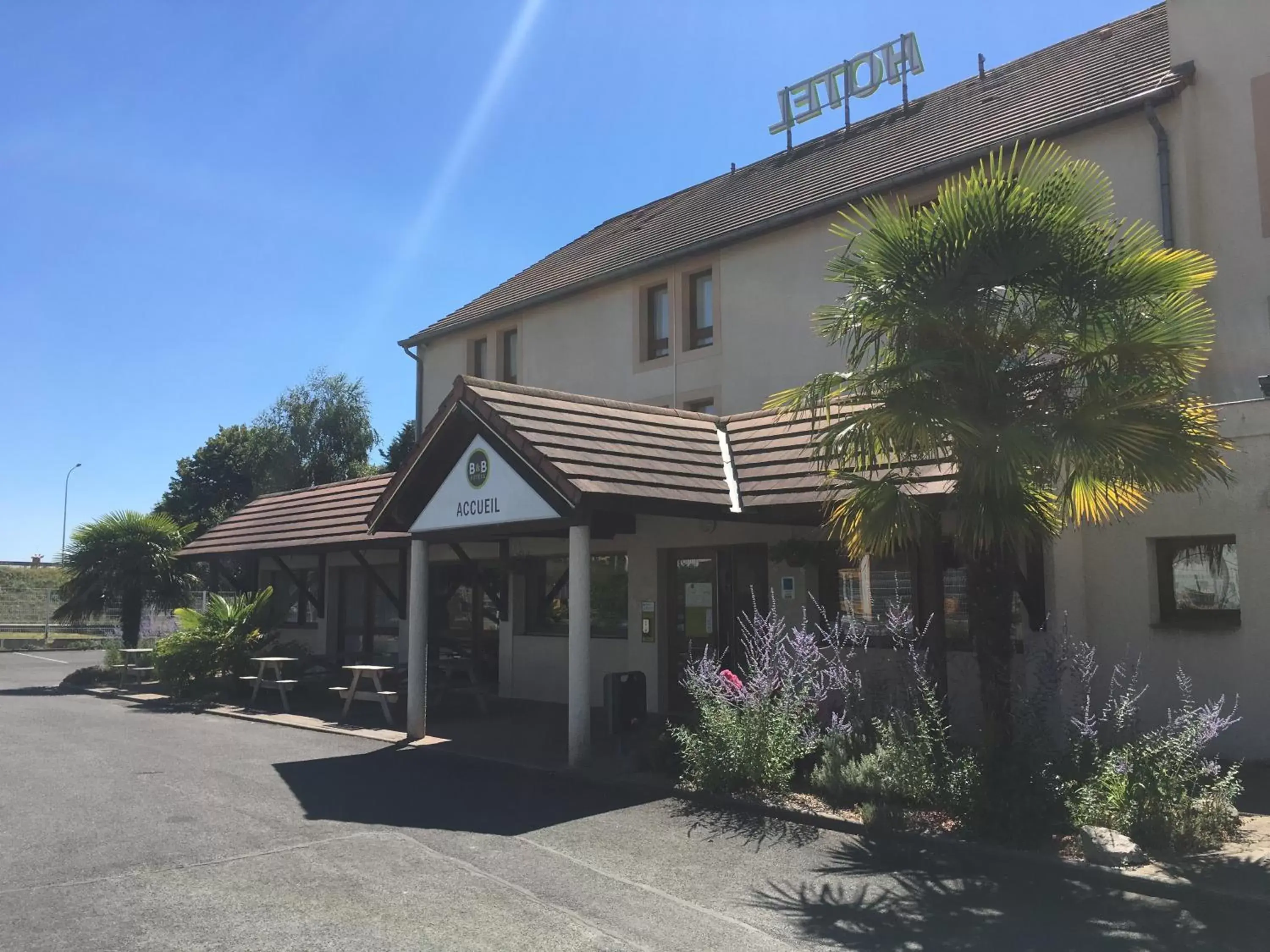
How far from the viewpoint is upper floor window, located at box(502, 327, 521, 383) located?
2189 centimetres

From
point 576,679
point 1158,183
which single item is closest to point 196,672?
point 576,679

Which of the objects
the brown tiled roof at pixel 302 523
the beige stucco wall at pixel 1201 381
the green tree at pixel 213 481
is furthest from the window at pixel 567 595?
the green tree at pixel 213 481

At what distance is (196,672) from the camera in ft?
59.6

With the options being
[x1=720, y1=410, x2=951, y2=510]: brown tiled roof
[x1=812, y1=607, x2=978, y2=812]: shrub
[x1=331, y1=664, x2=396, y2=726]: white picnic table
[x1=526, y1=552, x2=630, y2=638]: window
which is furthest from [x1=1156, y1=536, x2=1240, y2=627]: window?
[x1=331, y1=664, x2=396, y2=726]: white picnic table

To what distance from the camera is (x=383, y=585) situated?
60.3ft

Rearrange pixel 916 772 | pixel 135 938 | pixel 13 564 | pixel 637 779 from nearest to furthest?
1. pixel 135 938
2. pixel 916 772
3. pixel 637 779
4. pixel 13 564

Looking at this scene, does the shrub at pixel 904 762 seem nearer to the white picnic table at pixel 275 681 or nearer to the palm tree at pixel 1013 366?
the palm tree at pixel 1013 366

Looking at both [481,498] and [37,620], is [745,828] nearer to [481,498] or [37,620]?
[481,498]

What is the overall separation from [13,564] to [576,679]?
146 ft

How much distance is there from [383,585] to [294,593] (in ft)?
21.5

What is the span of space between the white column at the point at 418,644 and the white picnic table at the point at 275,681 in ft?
13.5

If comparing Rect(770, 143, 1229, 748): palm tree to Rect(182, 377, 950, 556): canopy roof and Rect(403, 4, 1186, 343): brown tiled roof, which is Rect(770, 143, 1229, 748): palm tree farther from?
Rect(403, 4, 1186, 343): brown tiled roof

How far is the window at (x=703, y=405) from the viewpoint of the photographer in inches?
691

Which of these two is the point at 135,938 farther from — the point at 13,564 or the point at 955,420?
the point at 13,564
